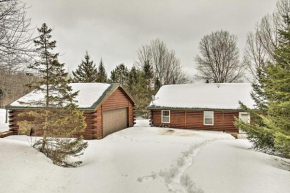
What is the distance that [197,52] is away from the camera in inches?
1236

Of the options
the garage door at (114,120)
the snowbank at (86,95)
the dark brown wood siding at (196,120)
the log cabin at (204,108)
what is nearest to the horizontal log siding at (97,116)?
the garage door at (114,120)

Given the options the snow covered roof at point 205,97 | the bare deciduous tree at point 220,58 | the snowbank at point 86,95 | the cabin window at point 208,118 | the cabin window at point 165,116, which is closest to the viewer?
the snowbank at point 86,95

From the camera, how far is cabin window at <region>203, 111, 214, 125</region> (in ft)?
58.7

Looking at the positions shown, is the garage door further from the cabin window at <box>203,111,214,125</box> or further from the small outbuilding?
the cabin window at <box>203,111,214,125</box>

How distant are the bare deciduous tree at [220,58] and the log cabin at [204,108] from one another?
29.1ft

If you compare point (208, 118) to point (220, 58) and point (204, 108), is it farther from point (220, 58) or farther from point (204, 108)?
point (220, 58)

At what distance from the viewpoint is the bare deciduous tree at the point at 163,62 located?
33312mm

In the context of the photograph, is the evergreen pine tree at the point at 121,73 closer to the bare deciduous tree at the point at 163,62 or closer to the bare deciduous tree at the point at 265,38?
the bare deciduous tree at the point at 163,62

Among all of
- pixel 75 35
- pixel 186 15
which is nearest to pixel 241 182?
pixel 75 35

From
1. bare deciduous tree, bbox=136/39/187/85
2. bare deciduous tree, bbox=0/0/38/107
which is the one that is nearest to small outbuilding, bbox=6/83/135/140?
bare deciduous tree, bbox=0/0/38/107

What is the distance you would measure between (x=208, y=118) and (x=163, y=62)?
18455 mm

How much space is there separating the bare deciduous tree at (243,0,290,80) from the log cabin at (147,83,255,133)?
10.7 feet

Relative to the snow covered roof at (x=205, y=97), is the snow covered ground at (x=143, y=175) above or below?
below

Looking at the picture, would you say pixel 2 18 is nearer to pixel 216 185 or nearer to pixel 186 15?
pixel 216 185
